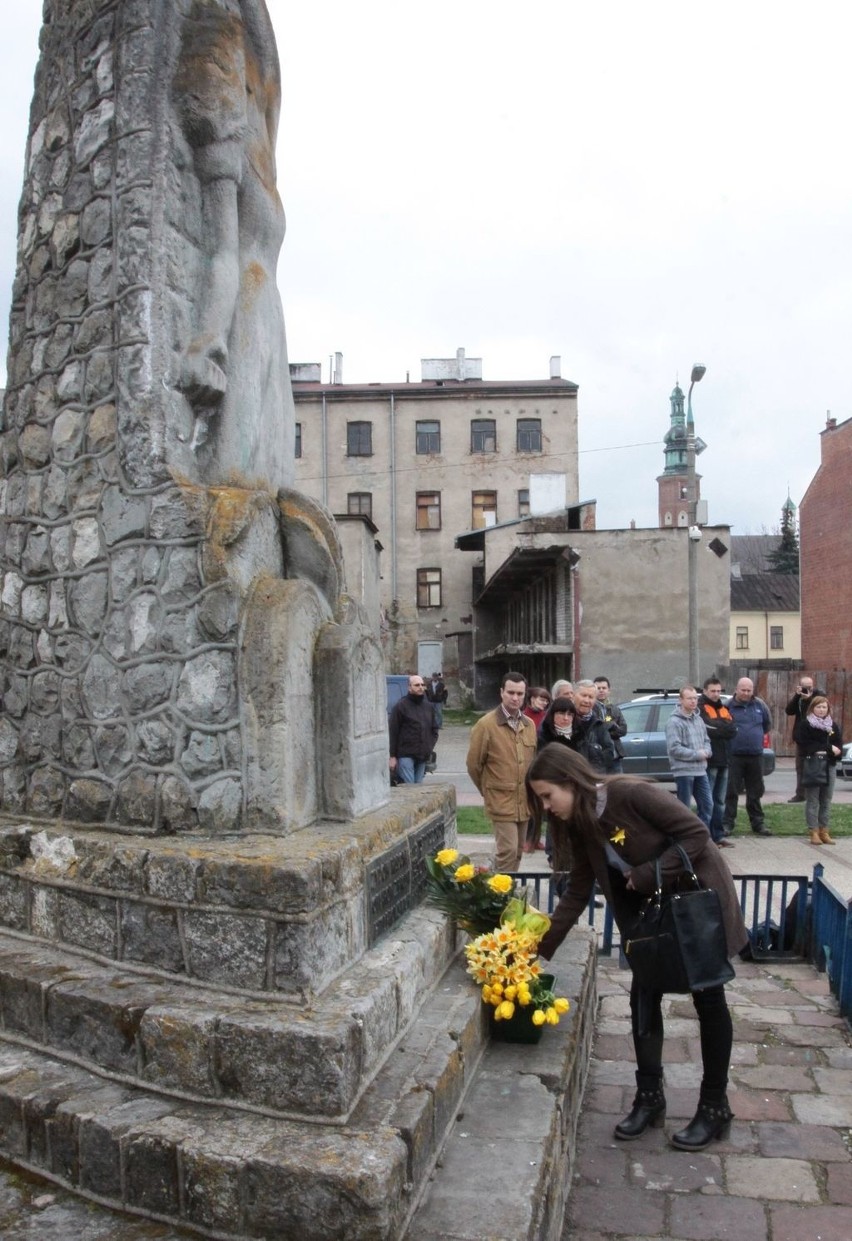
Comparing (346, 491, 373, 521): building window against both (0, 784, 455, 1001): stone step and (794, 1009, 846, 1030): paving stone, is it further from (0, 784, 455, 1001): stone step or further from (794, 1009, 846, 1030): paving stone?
(0, 784, 455, 1001): stone step

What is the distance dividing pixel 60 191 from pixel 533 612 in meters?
30.9

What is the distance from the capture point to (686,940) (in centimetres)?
399

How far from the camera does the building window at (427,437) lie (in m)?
47.2

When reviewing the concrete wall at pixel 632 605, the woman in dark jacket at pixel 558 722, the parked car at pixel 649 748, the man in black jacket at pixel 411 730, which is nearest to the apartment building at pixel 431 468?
the concrete wall at pixel 632 605

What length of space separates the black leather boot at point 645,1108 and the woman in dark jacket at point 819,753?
25.3 feet

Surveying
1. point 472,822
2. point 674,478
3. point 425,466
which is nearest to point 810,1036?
point 472,822

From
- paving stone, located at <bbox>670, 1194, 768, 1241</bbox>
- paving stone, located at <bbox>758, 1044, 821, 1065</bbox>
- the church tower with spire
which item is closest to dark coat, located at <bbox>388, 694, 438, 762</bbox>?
paving stone, located at <bbox>758, 1044, 821, 1065</bbox>

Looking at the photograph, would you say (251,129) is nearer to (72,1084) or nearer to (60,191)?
(60,191)

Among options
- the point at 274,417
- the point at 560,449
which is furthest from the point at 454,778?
the point at 560,449

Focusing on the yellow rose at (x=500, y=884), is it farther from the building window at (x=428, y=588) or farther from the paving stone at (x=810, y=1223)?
the building window at (x=428, y=588)

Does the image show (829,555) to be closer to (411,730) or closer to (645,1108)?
(411,730)

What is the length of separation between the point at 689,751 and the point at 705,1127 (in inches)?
269

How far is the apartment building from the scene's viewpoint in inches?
1813

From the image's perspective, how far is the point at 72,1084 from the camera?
10.6ft
